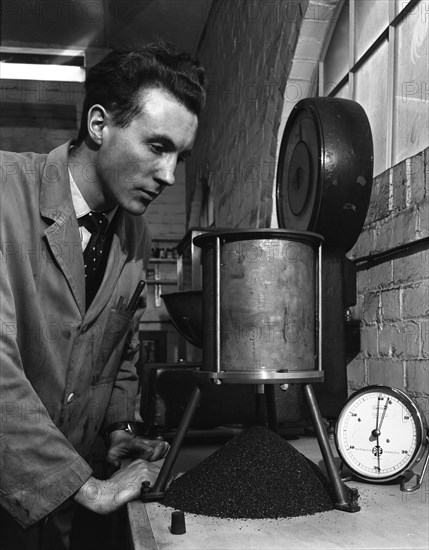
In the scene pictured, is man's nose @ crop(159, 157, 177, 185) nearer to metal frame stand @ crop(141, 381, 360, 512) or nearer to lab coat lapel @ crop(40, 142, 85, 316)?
lab coat lapel @ crop(40, 142, 85, 316)

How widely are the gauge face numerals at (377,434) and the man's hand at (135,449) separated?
1.62 ft

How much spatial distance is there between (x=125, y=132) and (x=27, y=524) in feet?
2.93

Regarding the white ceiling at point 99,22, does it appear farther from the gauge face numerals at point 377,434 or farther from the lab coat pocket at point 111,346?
the gauge face numerals at point 377,434

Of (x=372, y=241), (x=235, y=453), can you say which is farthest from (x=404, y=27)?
(x=235, y=453)

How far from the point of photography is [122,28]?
6340 mm

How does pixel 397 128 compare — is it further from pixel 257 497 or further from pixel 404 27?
pixel 257 497

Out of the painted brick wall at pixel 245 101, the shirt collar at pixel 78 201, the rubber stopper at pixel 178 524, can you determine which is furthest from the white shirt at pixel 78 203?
the painted brick wall at pixel 245 101

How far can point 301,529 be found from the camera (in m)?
1.04

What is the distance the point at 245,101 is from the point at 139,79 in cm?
255

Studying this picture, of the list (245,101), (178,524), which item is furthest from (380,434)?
(245,101)

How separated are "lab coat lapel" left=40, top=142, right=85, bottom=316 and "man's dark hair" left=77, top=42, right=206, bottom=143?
197mm

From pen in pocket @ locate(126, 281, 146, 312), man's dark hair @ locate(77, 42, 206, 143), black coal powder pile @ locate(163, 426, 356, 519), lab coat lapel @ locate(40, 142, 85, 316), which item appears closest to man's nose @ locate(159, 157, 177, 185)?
man's dark hair @ locate(77, 42, 206, 143)

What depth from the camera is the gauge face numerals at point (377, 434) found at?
4.21 feet

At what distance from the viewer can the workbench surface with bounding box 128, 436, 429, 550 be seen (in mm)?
959
